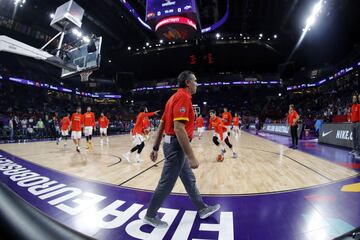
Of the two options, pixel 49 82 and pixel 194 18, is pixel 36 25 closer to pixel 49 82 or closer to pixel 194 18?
pixel 49 82

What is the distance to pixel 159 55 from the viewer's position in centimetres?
3309

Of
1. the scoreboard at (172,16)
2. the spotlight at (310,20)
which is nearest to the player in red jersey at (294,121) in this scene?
the scoreboard at (172,16)

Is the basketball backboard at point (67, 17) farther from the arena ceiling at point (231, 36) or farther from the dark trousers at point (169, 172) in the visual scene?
the arena ceiling at point (231, 36)

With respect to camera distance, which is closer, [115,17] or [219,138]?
[219,138]

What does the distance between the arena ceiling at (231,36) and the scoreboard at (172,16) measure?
6.43 meters

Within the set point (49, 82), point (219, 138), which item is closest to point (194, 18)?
point (219, 138)

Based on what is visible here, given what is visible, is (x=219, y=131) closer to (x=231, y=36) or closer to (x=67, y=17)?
(x=67, y=17)

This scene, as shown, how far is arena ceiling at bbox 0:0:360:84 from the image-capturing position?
1891 centimetres

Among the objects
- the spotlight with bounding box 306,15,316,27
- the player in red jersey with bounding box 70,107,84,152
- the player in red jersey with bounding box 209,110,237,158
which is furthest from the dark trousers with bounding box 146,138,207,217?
the spotlight with bounding box 306,15,316,27

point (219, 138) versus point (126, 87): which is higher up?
point (126, 87)

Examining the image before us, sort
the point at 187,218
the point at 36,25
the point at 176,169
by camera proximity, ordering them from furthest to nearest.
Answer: the point at 36,25 < the point at 187,218 < the point at 176,169

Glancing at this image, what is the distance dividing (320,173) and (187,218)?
417cm

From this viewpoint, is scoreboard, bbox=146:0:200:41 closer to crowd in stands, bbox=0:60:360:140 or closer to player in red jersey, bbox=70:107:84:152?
player in red jersey, bbox=70:107:84:152

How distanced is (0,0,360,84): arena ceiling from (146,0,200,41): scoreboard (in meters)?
6.43
